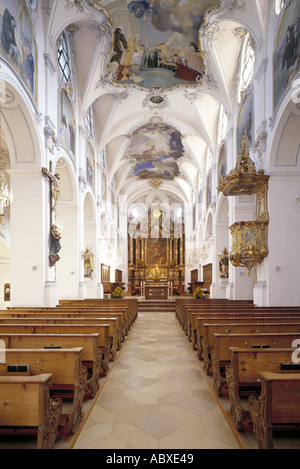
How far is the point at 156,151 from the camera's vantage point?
2395cm

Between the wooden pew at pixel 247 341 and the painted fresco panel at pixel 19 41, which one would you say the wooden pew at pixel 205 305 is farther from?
the painted fresco panel at pixel 19 41

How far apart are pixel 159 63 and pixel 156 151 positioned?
9553mm

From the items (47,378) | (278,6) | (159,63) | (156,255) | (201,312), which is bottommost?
(201,312)

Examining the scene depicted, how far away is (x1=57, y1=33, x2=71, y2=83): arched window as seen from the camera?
11.6 metres

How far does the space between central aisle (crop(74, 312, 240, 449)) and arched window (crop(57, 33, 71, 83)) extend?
10.4 m

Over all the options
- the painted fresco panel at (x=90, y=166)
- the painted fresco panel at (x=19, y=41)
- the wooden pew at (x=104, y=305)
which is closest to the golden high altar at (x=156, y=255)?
the painted fresco panel at (x=90, y=166)

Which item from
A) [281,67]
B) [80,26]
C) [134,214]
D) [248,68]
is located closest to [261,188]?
[281,67]

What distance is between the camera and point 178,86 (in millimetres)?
15359

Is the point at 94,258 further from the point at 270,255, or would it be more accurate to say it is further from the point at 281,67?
the point at 281,67

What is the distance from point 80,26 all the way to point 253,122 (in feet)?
24.3

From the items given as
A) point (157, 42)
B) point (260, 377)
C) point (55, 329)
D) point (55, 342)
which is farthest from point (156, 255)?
point (260, 377)

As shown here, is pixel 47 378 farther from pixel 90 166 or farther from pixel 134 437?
pixel 90 166

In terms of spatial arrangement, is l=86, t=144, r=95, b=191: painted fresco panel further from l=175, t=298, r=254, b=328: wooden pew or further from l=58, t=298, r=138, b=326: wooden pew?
l=175, t=298, r=254, b=328: wooden pew

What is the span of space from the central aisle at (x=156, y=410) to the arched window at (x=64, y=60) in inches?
408
